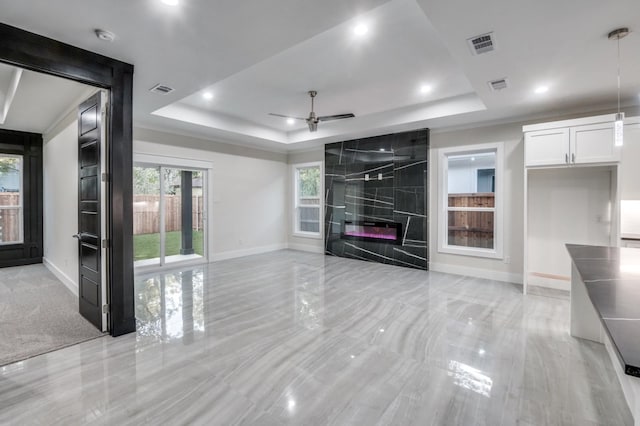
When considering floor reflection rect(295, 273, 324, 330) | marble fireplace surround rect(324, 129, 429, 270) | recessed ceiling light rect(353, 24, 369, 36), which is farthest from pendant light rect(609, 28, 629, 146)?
marble fireplace surround rect(324, 129, 429, 270)

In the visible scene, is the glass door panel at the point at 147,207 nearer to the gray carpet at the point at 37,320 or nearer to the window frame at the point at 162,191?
the window frame at the point at 162,191

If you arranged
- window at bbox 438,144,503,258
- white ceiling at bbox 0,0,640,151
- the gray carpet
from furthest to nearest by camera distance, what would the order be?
window at bbox 438,144,503,258 → the gray carpet → white ceiling at bbox 0,0,640,151

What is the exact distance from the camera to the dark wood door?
3150 millimetres

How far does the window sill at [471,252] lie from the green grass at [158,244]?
16.8ft

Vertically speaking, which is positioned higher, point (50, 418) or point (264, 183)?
point (264, 183)

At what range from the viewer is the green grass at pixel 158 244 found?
20.4ft

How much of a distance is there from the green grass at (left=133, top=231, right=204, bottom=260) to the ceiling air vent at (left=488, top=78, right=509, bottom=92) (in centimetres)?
593

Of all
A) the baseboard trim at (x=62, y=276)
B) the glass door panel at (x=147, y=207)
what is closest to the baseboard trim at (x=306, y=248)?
the glass door panel at (x=147, y=207)

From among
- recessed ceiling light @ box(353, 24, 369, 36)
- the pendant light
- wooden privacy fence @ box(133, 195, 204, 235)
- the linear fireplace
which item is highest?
recessed ceiling light @ box(353, 24, 369, 36)

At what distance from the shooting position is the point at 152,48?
9.25 ft

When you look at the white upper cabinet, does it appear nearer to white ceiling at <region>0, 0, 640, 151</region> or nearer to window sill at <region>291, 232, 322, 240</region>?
white ceiling at <region>0, 0, 640, 151</region>

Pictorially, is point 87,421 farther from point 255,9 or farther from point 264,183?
point 264,183

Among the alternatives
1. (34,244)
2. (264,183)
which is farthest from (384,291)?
(34,244)

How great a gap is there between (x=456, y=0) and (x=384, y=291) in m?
3.60
